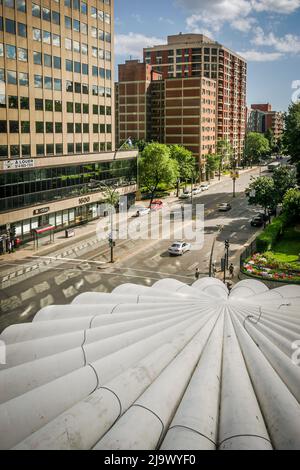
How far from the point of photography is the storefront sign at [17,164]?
5059 cm

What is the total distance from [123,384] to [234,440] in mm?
4205

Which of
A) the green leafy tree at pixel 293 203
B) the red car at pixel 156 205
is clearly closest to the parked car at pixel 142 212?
the red car at pixel 156 205

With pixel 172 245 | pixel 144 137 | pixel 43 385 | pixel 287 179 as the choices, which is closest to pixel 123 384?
pixel 43 385

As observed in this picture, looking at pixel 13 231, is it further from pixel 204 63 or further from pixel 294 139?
pixel 204 63

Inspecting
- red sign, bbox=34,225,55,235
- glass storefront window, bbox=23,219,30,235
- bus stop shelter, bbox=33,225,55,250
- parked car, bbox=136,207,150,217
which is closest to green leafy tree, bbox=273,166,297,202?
parked car, bbox=136,207,150,217

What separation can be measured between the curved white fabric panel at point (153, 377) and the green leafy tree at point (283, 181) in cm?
4792

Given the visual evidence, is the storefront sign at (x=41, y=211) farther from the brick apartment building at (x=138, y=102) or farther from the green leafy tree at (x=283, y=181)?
the brick apartment building at (x=138, y=102)

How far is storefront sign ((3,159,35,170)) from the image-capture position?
50.6m

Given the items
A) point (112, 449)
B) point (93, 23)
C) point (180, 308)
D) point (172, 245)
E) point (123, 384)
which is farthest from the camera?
point (93, 23)

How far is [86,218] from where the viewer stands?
69.0 metres

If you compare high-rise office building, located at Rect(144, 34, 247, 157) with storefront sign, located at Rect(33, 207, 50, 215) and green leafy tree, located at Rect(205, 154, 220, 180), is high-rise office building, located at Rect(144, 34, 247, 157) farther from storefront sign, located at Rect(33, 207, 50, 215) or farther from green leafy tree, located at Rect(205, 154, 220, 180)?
storefront sign, located at Rect(33, 207, 50, 215)

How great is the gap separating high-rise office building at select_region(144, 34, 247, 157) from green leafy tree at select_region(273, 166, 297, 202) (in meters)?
71.7

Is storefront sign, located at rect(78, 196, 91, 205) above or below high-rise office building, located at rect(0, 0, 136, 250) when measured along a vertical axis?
below

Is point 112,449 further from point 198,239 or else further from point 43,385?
point 198,239
